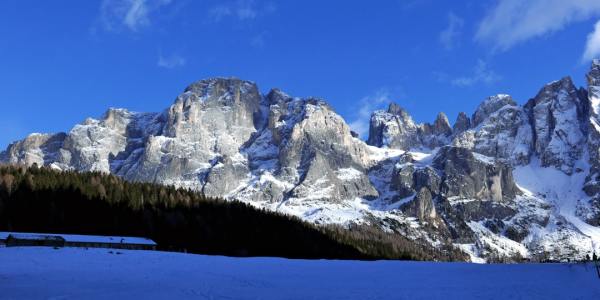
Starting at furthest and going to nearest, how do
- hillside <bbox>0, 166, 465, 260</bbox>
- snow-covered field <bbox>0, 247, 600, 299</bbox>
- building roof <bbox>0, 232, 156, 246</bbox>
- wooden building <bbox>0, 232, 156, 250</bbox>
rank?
hillside <bbox>0, 166, 465, 260</bbox>, building roof <bbox>0, 232, 156, 246</bbox>, wooden building <bbox>0, 232, 156, 250</bbox>, snow-covered field <bbox>0, 247, 600, 299</bbox>

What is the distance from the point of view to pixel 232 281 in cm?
4084

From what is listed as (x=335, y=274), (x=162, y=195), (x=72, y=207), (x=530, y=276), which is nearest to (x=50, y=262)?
(x=335, y=274)

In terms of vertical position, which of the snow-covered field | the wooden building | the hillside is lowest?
the snow-covered field

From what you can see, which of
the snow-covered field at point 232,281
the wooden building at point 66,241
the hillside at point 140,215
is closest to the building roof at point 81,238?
the wooden building at point 66,241

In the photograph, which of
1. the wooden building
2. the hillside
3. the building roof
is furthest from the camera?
the hillside

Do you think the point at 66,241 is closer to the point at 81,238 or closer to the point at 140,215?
the point at 81,238

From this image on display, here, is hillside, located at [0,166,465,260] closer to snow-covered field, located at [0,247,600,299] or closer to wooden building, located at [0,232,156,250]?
wooden building, located at [0,232,156,250]

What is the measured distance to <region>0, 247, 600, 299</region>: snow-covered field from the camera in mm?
33375

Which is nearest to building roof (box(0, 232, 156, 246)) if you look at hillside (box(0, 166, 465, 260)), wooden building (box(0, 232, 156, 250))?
wooden building (box(0, 232, 156, 250))

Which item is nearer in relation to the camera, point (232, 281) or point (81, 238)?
point (232, 281)

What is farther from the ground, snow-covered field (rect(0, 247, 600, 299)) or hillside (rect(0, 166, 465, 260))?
hillside (rect(0, 166, 465, 260))

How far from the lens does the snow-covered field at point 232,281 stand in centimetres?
3338

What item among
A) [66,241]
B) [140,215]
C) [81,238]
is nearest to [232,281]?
[66,241]

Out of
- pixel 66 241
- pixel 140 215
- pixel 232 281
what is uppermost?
pixel 140 215
